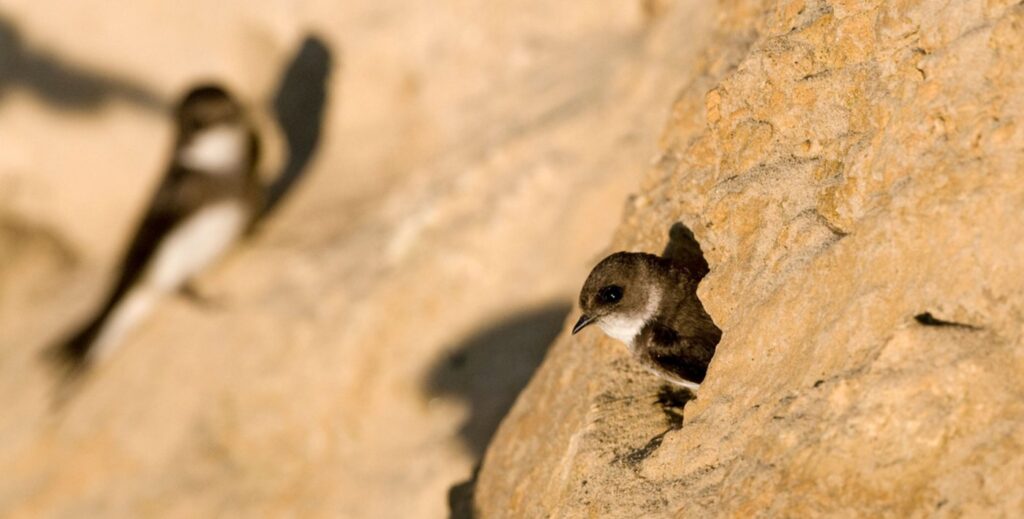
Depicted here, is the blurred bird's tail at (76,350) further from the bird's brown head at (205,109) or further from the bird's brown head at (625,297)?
the bird's brown head at (625,297)

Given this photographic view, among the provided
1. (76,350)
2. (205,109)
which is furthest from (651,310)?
(205,109)

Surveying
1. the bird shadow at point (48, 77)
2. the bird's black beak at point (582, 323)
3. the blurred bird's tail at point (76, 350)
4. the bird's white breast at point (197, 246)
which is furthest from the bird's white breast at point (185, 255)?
the bird's black beak at point (582, 323)

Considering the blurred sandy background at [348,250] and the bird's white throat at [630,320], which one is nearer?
the bird's white throat at [630,320]

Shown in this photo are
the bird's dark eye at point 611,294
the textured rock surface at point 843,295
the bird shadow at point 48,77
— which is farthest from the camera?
the bird shadow at point 48,77

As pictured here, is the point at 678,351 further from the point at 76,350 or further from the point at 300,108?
the point at 300,108

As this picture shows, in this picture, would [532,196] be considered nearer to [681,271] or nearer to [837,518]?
[681,271]

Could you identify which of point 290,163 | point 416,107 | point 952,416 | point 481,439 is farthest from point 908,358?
point 290,163

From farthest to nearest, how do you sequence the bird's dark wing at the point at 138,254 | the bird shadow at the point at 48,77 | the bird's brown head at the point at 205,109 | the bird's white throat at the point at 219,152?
1. the bird shadow at the point at 48,77
2. the bird's white throat at the point at 219,152
3. the bird's brown head at the point at 205,109
4. the bird's dark wing at the point at 138,254
